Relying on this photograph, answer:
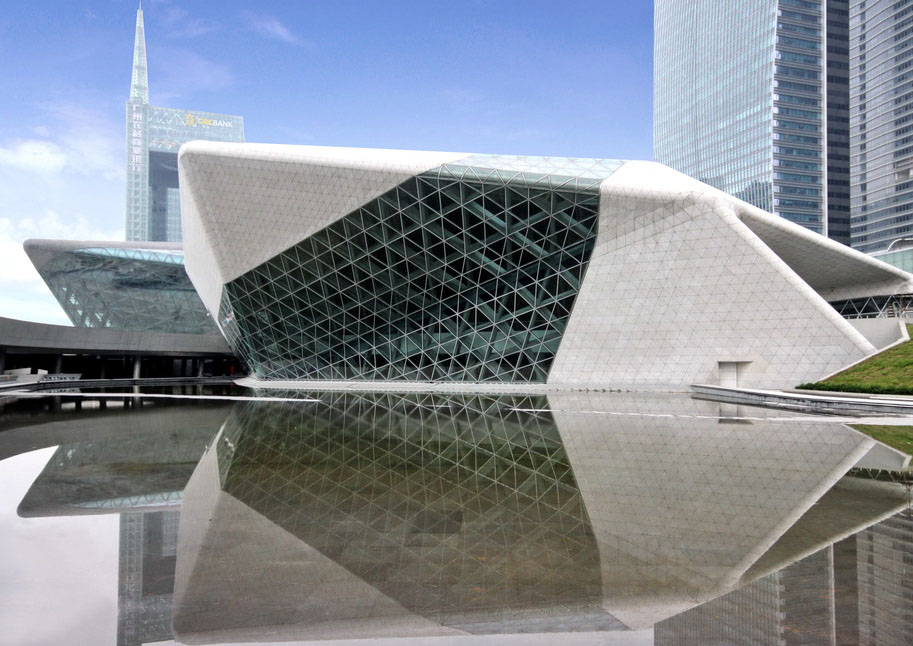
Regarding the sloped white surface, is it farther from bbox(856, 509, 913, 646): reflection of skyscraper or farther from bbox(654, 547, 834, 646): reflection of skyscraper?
bbox(856, 509, 913, 646): reflection of skyscraper

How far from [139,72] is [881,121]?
498 feet

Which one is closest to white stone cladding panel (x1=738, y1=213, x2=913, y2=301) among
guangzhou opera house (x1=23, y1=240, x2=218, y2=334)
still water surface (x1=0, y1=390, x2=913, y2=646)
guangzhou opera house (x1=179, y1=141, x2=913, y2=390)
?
guangzhou opera house (x1=179, y1=141, x2=913, y2=390)

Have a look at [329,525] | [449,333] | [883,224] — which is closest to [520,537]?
[329,525]

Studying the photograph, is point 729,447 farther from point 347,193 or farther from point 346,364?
point 346,364

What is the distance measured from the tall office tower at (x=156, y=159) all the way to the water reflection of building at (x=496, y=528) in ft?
450

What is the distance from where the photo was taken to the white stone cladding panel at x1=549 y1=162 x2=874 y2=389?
26.4m

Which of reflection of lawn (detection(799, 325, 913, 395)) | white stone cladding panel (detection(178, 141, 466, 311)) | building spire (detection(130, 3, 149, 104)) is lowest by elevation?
reflection of lawn (detection(799, 325, 913, 395))

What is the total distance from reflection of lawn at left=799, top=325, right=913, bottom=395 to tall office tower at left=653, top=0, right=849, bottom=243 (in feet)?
258

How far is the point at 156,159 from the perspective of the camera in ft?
449

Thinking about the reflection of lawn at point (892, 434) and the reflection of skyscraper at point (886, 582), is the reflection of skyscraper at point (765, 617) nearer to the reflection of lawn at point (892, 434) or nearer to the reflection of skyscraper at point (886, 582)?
the reflection of skyscraper at point (886, 582)

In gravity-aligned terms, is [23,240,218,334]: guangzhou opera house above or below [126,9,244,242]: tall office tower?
below

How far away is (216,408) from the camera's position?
21.4 meters

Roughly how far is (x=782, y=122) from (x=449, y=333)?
86.8 m

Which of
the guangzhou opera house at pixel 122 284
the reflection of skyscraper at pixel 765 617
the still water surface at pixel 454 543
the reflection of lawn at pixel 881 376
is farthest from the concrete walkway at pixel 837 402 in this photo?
the guangzhou opera house at pixel 122 284
